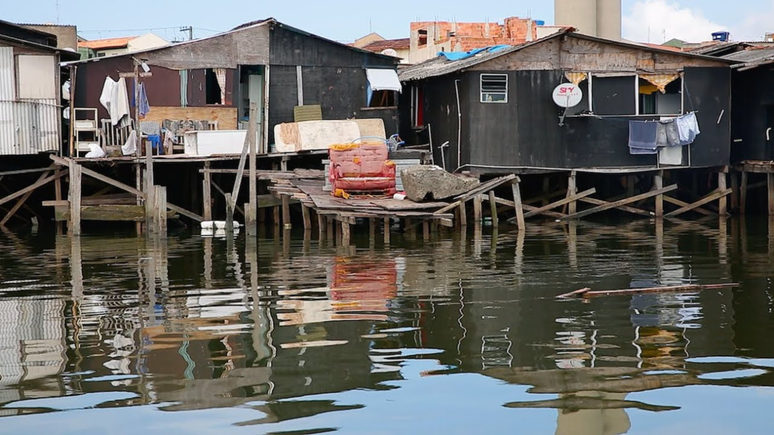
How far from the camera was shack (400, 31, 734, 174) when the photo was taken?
84.9 ft

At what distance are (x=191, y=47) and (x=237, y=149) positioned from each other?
9.57 ft

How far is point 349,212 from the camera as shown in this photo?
67.8 feet

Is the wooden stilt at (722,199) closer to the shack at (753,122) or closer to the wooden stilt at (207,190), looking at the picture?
the shack at (753,122)

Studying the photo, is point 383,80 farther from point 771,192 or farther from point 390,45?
point 390,45

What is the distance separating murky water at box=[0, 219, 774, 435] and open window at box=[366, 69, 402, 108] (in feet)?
31.0

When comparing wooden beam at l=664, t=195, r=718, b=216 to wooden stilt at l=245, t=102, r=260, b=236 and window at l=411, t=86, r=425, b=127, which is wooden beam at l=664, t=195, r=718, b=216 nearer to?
window at l=411, t=86, r=425, b=127

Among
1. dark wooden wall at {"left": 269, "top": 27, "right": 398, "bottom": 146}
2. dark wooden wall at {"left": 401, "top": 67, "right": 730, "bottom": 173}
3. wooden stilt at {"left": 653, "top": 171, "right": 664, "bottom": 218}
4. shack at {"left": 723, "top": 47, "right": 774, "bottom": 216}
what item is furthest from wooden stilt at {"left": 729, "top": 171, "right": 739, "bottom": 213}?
dark wooden wall at {"left": 269, "top": 27, "right": 398, "bottom": 146}

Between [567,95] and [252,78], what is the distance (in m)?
8.09

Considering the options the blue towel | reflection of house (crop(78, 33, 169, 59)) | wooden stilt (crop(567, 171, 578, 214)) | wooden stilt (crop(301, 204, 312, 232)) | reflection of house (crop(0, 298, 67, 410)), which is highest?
reflection of house (crop(78, 33, 169, 59))

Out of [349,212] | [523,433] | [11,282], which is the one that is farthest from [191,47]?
[523,433]

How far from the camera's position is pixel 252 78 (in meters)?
27.4

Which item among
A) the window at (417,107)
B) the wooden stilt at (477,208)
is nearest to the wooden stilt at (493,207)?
the wooden stilt at (477,208)

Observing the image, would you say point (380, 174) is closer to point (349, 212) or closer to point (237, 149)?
point (349, 212)

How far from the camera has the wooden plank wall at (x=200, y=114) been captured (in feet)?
86.3
